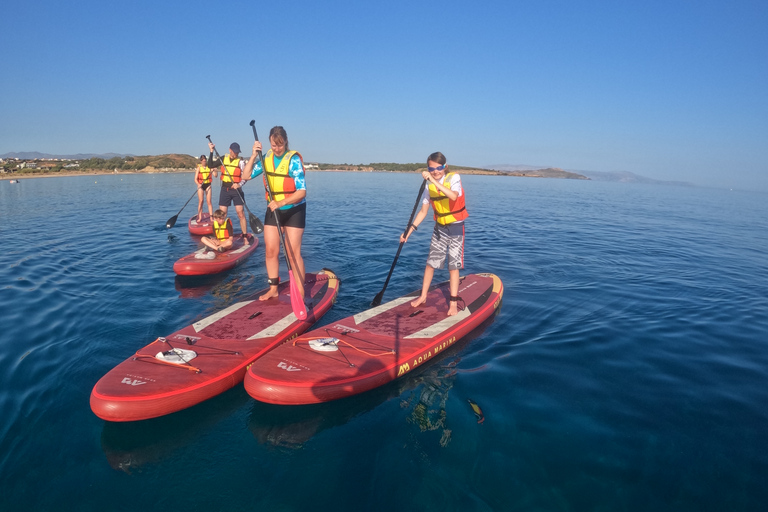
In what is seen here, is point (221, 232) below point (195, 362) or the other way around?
the other way around

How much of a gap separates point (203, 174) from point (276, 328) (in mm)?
11161

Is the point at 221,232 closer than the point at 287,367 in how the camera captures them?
No

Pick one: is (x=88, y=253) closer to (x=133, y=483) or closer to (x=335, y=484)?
(x=133, y=483)

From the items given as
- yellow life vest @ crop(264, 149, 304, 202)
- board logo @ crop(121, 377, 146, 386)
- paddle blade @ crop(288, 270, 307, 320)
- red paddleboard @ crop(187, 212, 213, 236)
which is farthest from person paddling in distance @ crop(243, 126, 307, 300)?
red paddleboard @ crop(187, 212, 213, 236)

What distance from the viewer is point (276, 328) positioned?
572 centimetres

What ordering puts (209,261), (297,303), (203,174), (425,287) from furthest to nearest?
1. (203,174)
2. (209,261)
3. (425,287)
4. (297,303)

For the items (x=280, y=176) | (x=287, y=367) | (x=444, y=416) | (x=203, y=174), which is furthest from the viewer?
(x=203, y=174)

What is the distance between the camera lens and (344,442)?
402 centimetres

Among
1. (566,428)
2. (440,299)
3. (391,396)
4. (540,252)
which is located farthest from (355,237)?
(566,428)

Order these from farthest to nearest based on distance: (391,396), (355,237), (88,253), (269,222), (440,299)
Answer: (355,237) → (88,253) → (440,299) → (269,222) → (391,396)

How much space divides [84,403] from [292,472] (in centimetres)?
275

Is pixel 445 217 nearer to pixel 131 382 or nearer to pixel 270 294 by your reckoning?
pixel 270 294

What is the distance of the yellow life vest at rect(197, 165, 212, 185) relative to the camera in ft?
47.9

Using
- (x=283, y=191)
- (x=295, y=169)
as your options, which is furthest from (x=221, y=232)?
(x=295, y=169)
